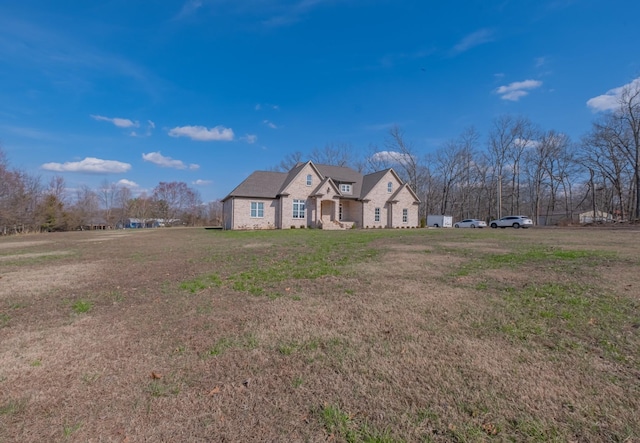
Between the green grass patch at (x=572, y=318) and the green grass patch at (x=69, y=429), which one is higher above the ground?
the green grass patch at (x=572, y=318)

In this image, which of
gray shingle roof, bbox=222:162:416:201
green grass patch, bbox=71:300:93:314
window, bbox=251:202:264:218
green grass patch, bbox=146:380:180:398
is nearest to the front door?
gray shingle roof, bbox=222:162:416:201

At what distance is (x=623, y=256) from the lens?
9.80 metres

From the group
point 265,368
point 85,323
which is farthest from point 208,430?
point 85,323

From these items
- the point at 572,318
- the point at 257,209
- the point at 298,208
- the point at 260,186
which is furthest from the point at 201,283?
the point at 260,186

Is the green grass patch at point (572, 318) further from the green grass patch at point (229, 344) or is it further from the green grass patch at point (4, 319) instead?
the green grass patch at point (4, 319)

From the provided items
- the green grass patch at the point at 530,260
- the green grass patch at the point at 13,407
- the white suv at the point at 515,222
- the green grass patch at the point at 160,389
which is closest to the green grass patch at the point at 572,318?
the green grass patch at the point at 530,260

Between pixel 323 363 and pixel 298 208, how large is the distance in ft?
91.7

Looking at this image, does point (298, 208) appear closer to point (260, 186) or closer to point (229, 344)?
point (260, 186)

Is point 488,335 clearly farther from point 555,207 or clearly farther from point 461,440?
point 555,207

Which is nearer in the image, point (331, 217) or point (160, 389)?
point (160, 389)

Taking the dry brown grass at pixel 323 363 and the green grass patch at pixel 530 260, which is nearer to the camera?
the dry brown grass at pixel 323 363

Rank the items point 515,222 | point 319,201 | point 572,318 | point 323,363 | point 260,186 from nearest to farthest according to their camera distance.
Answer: point 323,363 → point 572,318 → point 260,186 → point 319,201 → point 515,222

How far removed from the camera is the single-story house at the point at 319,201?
29891 millimetres

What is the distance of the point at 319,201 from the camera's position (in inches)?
1240
